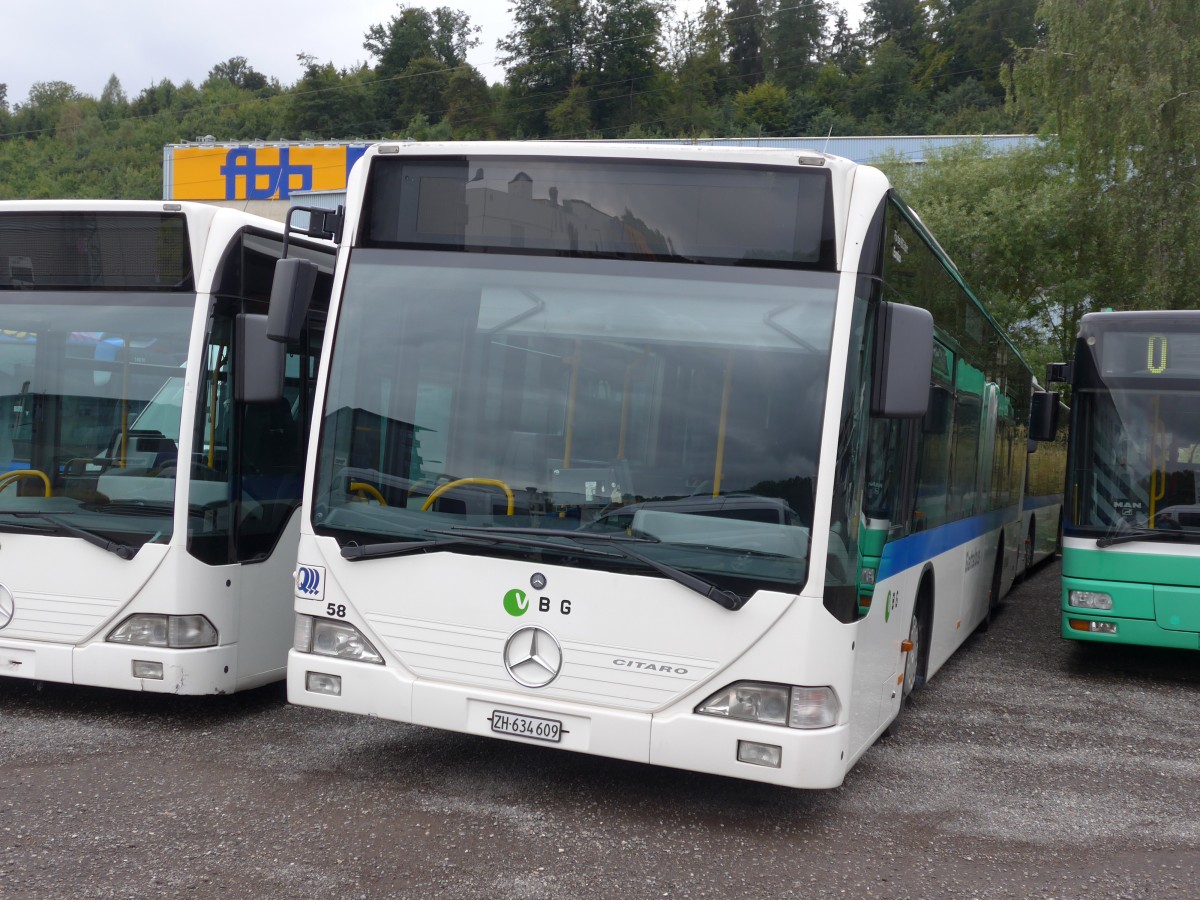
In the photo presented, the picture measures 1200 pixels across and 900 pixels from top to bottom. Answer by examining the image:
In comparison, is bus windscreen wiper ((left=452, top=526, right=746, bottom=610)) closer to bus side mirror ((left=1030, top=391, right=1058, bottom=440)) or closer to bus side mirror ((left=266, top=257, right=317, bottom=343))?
bus side mirror ((left=266, top=257, right=317, bottom=343))

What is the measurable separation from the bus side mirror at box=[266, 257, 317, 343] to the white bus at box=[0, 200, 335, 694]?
825mm

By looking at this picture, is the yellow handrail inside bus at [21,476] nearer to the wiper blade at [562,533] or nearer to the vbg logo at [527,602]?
the wiper blade at [562,533]

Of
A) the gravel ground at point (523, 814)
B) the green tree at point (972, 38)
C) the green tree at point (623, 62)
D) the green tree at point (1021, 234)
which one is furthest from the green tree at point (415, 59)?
the gravel ground at point (523, 814)

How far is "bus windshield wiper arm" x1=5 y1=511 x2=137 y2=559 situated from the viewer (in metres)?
6.68

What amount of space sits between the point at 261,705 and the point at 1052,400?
22.3ft

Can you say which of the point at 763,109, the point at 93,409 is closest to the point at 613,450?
the point at 93,409

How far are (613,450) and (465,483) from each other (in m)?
0.70

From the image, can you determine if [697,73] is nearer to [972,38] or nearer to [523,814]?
[972,38]

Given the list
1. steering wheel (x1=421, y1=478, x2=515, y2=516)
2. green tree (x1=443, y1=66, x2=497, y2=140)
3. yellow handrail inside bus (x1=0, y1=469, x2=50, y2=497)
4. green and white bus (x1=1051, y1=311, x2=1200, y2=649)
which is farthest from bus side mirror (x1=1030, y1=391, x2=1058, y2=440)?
green tree (x1=443, y1=66, x2=497, y2=140)

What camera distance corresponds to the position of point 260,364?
6.21 meters

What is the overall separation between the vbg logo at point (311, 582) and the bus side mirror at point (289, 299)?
1.06 m

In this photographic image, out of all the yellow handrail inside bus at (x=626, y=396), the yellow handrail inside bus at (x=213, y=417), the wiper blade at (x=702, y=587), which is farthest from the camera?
the yellow handrail inside bus at (x=213, y=417)

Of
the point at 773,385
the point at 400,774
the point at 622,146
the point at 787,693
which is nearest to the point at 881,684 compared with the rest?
the point at 787,693

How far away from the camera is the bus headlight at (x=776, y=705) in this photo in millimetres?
5141
